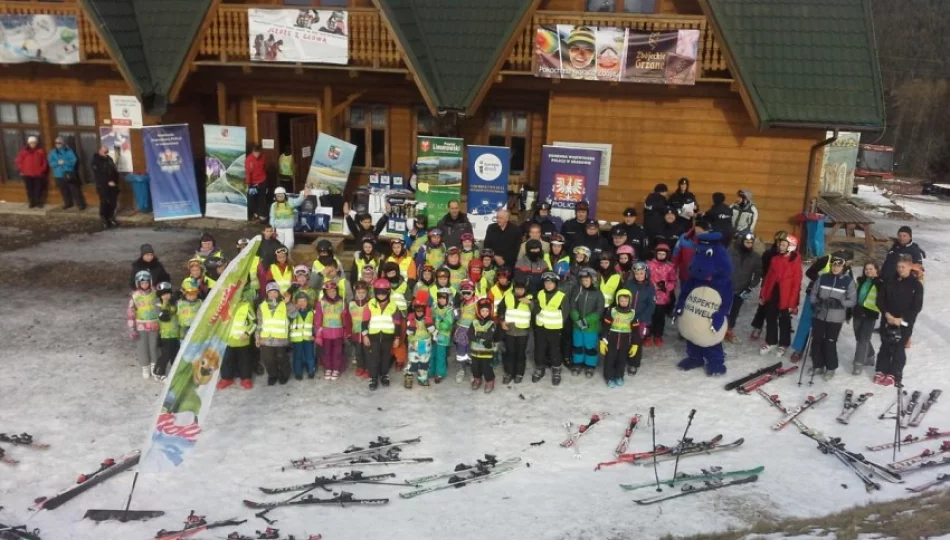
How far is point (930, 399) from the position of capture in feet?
31.4

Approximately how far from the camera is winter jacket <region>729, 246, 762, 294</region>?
36.3 feet

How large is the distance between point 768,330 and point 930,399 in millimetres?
2226

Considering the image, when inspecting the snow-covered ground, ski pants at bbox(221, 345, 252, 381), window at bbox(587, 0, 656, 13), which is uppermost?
window at bbox(587, 0, 656, 13)

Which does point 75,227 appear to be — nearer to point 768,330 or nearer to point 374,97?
point 374,97

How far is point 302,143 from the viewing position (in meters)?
18.2

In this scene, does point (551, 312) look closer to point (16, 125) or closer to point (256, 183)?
point (256, 183)

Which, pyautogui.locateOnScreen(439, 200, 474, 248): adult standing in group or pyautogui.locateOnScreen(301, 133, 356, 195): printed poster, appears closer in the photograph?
pyautogui.locateOnScreen(439, 200, 474, 248): adult standing in group

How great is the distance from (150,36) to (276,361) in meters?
10.5

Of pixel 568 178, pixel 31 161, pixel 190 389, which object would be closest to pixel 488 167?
pixel 568 178

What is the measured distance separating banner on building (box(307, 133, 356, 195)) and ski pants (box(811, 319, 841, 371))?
9977mm

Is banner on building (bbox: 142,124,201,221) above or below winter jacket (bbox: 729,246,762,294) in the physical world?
above

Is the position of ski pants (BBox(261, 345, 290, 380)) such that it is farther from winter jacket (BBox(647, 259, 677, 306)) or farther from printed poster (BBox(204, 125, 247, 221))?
printed poster (BBox(204, 125, 247, 221))

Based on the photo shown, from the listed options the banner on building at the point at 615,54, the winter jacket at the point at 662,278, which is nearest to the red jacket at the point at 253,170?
the banner on building at the point at 615,54

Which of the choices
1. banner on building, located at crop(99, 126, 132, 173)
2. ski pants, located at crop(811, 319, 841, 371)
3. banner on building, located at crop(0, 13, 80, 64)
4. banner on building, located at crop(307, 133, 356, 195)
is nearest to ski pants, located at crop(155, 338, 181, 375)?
banner on building, located at crop(307, 133, 356, 195)
